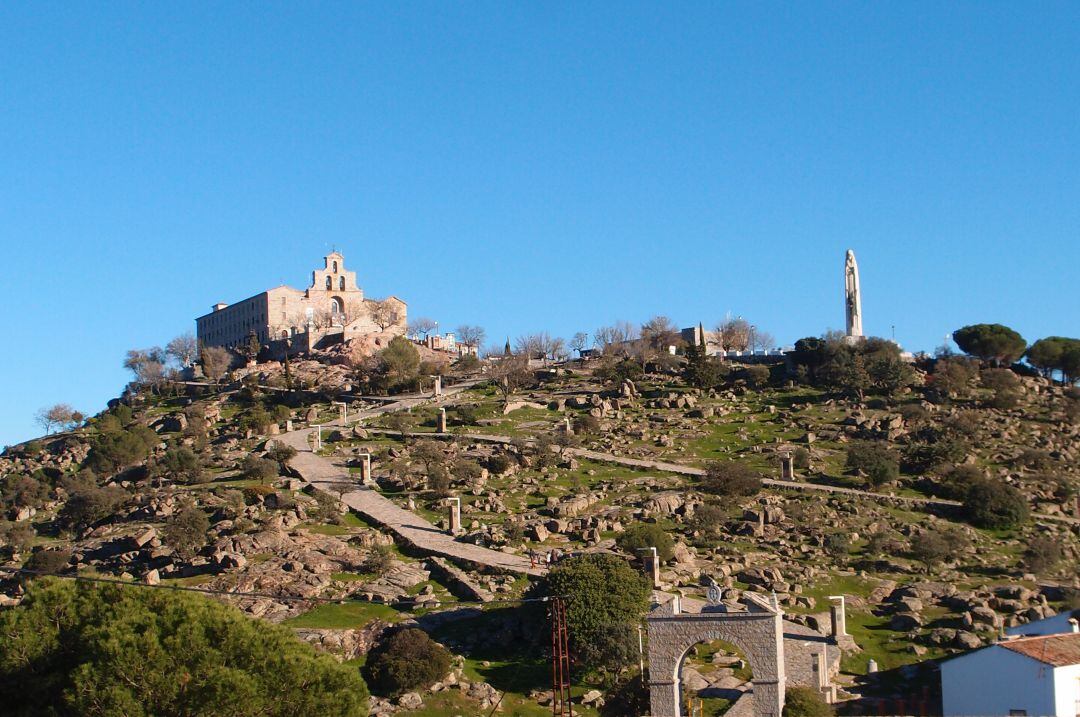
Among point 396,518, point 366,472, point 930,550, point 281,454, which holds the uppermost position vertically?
point 281,454

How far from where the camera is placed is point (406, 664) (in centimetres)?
3819

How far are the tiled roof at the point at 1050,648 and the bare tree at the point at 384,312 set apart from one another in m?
82.6

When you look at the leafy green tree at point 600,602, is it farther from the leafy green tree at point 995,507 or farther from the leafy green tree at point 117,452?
the leafy green tree at point 117,452

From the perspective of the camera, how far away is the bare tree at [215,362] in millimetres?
106000

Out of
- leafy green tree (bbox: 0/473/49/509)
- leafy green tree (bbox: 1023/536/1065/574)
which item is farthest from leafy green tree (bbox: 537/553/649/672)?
leafy green tree (bbox: 0/473/49/509)

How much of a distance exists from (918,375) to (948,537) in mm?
34805

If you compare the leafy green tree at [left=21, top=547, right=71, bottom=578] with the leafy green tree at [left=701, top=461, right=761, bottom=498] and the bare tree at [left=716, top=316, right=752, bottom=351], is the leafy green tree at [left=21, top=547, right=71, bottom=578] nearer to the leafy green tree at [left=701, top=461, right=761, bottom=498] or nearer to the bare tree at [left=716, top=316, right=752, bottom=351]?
the leafy green tree at [left=701, top=461, right=761, bottom=498]

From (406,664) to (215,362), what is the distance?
74.2m

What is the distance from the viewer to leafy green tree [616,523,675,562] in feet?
164

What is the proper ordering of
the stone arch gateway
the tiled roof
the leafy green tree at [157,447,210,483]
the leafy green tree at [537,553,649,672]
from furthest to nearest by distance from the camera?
the leafy green tree at [157,447,210,483], the leafy green tree at [537,553,649,672], the tiled roof, the stone arch gateway

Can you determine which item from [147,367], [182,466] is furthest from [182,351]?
[182,466]

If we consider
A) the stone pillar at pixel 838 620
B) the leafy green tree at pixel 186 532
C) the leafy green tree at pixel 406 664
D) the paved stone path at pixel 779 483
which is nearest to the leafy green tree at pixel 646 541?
the stone pillar at pixel 838 620

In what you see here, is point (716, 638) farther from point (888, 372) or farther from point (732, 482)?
point (888, 372)

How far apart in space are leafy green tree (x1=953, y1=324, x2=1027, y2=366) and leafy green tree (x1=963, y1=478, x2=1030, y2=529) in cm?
3325
